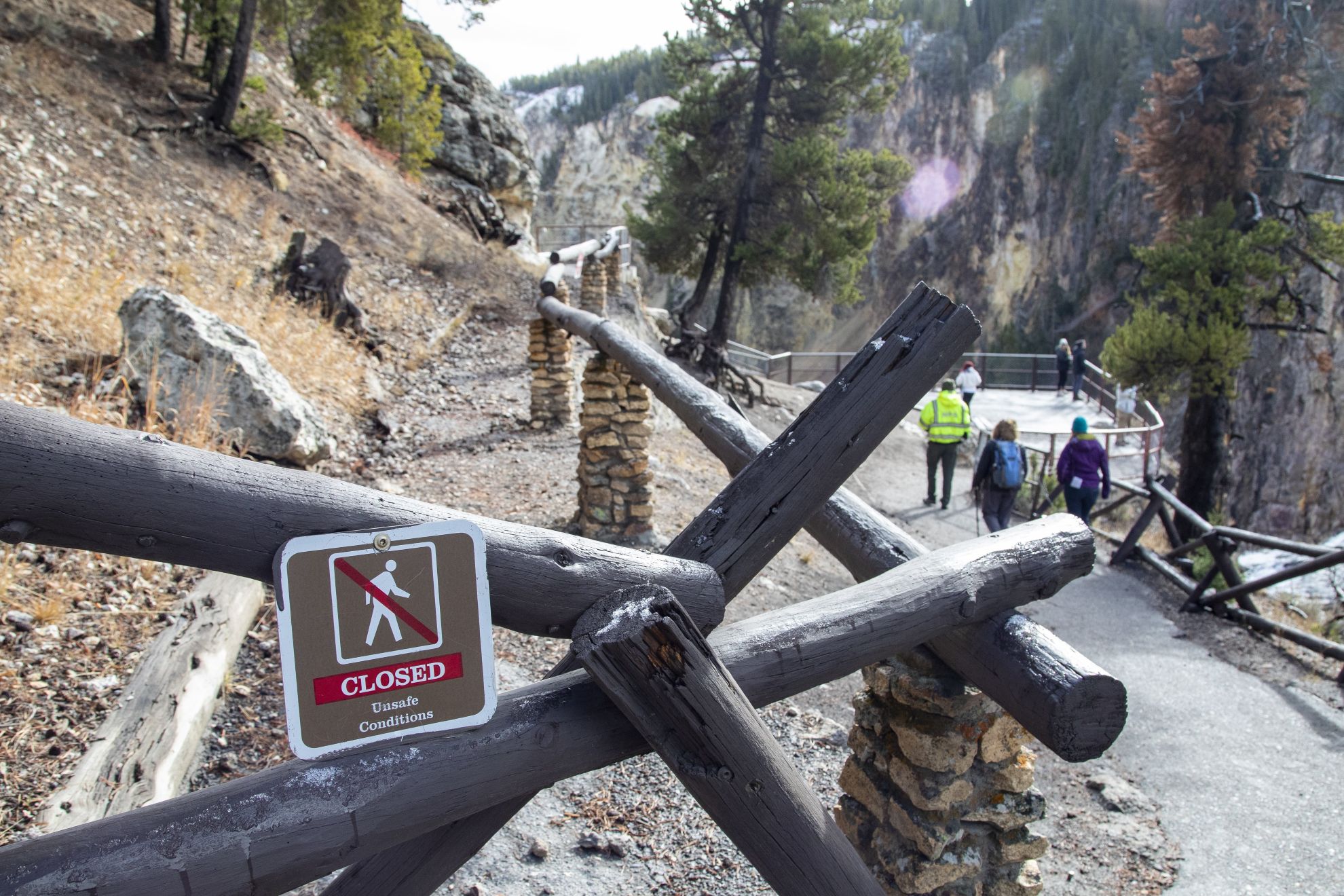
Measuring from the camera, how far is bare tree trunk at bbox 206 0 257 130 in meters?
12.0

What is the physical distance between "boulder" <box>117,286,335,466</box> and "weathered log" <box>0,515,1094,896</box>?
433 centimetres

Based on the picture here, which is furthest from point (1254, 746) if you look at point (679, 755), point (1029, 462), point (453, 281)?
point (453, 281)

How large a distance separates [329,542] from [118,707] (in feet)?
7.98

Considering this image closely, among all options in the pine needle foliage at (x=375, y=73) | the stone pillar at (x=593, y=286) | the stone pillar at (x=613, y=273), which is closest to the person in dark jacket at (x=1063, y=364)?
the stone pillar at (x=613, y=273)

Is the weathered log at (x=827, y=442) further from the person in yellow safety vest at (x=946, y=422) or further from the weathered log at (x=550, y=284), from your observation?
the person in yellow safety vest at (x=946, y=422)

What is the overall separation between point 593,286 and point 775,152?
3.87 meters

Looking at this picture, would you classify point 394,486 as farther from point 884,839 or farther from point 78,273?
point 884,839

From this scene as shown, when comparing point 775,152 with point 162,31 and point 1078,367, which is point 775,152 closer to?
point 162,31

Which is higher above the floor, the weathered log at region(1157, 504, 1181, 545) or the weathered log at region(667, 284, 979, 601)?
the weathered log at region(667, 284, 979, 601)

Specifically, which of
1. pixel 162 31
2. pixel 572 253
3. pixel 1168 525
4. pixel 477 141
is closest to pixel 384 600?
pixel 1168 525

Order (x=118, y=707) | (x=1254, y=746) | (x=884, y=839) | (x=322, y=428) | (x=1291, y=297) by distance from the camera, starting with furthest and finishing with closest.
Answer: (x=1291, y=297), (x=322, y=428), (x=1254, y=746), (x=118, y=707), (x=884, y=839)

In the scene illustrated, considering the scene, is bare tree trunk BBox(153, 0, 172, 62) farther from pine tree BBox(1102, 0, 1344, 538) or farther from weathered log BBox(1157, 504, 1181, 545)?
weathered log BBox(1157, 504, 1181, 545)

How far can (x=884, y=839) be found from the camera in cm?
300

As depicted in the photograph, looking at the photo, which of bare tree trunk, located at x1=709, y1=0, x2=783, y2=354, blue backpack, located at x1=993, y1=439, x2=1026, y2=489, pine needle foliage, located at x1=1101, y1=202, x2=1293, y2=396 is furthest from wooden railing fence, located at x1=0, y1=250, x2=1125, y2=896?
bare tree trunk, located at x1=709, y1=0, x2=783, y2=354
